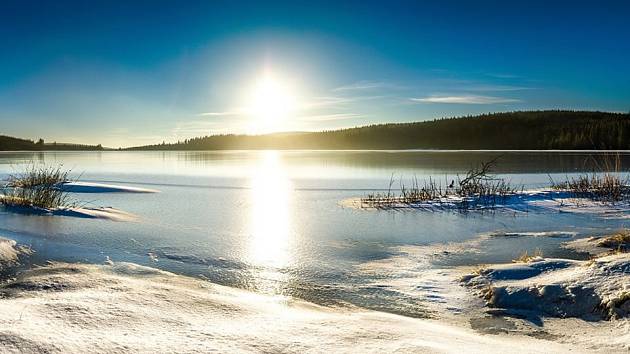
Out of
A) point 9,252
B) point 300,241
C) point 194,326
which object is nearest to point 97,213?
point 9,252

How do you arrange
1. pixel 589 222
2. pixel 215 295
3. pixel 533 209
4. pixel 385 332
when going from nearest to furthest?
pixel 385 332 → pixel 215 295 → pixel 589 222 → pixel 533 209

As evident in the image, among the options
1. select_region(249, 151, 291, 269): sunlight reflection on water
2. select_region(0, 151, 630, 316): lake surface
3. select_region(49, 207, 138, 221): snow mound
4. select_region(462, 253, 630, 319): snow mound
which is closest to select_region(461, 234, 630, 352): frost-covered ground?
select_region(462, 253, 630, 319): snow mound

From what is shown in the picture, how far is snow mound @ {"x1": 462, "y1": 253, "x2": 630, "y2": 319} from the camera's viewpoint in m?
4.93

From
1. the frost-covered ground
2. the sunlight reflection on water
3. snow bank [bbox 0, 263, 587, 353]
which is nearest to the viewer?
snow bank [bbox 0, 263, 587, 353]

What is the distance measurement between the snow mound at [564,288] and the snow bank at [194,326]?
1.00 m

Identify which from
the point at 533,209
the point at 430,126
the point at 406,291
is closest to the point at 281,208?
the point at 533,209

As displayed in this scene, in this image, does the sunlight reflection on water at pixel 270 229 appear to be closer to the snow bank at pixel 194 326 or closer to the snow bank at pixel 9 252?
the snow bank at pixel 194 326

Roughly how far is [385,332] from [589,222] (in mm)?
10973

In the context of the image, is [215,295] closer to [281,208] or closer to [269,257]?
[269,257]

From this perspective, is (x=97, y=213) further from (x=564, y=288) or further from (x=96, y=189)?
(x=564, y=288)

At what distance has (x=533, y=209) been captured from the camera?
15312 millimetres

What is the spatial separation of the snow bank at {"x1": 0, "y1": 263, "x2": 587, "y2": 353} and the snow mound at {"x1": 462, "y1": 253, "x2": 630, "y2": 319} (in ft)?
3.29

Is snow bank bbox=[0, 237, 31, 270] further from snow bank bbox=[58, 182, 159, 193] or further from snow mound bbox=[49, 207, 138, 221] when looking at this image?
snow bank bbox=[58, 182, 159, 193]

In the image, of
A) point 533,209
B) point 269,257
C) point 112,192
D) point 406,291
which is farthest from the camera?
point 112,192
